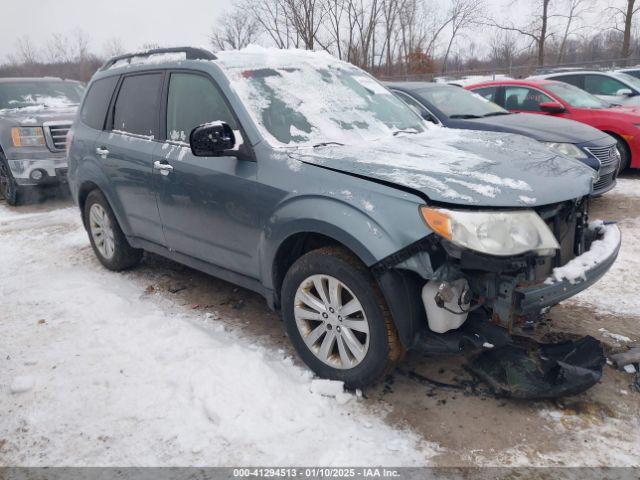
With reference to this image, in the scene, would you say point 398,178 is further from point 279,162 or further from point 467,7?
point 467,7

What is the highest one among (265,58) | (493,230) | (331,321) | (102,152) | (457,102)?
(265,58)

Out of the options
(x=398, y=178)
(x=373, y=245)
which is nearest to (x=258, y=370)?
(x=373, y=245)

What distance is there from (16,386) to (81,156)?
2.46 m

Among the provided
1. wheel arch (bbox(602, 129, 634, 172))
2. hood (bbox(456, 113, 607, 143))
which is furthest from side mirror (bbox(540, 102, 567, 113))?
hood (bbox(456, 113, 607, 143))

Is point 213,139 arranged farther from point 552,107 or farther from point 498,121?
point 552,107

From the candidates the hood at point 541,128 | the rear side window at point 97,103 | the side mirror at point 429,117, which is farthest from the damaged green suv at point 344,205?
the hood at point 541,128

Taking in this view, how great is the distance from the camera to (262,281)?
10.8ft

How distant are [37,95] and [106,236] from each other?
221 inches

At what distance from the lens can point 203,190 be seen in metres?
3.49

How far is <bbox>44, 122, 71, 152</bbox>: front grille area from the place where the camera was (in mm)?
7777

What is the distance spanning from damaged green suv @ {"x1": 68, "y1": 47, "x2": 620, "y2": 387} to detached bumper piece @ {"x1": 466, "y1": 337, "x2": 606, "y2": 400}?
0.37m

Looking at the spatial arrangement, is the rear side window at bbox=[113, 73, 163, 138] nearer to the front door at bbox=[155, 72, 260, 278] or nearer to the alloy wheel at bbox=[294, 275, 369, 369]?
the front door at bbox=[155, 72, 260, 278]

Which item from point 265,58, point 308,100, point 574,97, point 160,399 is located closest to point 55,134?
point 265,58

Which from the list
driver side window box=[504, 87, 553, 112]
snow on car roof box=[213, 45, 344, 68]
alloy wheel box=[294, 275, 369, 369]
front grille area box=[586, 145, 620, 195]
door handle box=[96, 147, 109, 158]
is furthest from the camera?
driver side window box=[504, 87, 553, 112]
